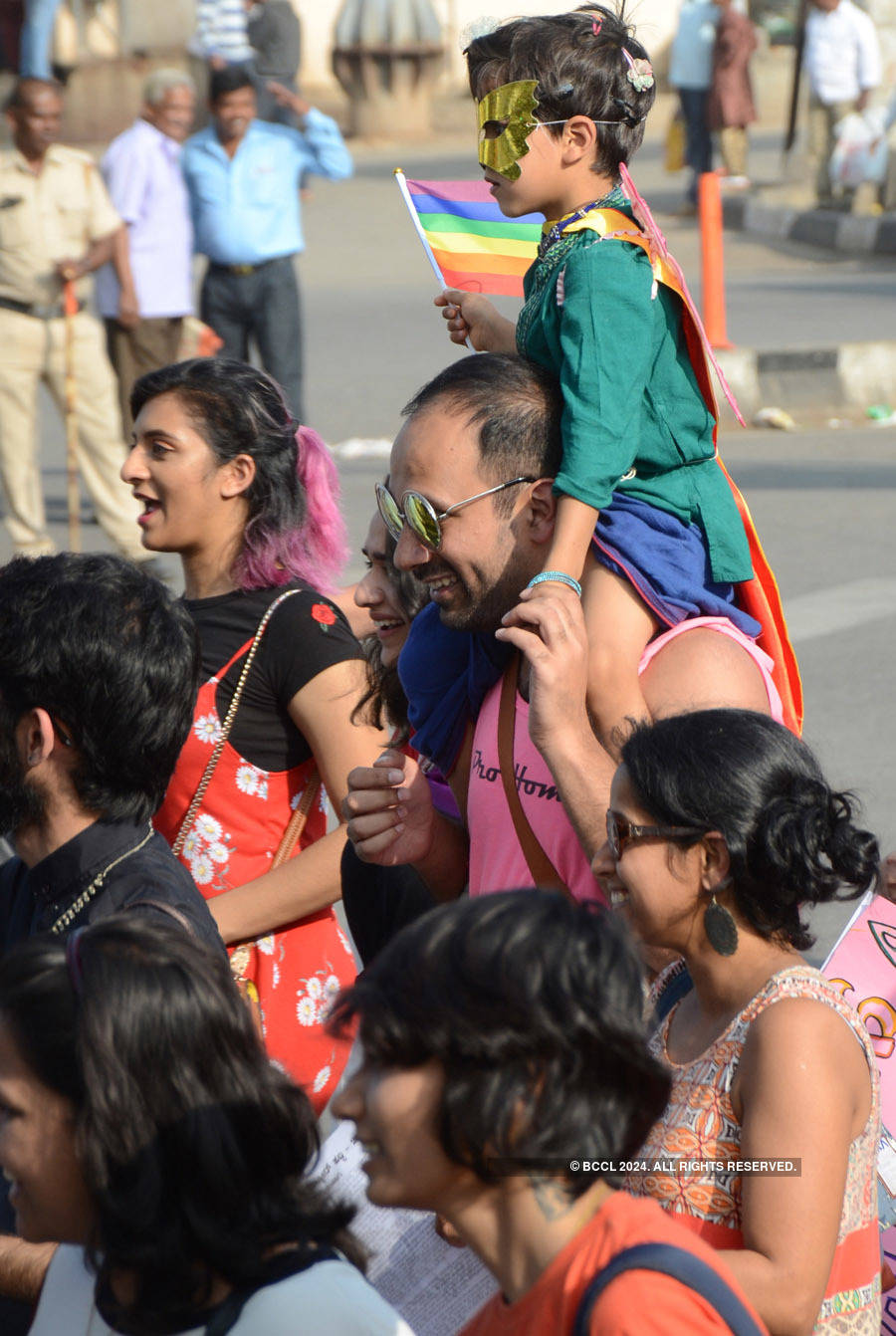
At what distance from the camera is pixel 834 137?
65.1 feet

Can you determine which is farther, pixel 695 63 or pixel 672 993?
pixel 695 63

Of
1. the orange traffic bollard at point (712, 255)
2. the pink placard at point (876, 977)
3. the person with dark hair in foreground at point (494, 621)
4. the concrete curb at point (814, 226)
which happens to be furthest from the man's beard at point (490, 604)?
the concrete curb at point (814, 226)

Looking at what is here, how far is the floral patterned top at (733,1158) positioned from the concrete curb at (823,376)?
10874 millimetres

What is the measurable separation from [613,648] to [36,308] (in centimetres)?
721

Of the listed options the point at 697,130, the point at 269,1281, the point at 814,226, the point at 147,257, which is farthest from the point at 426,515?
the point at 697,130

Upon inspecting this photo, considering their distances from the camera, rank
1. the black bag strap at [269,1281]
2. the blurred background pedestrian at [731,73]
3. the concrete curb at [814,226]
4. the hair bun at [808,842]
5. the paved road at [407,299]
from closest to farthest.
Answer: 1. the black bag strap at [269,1281]
2. the hair bun at [808,842]
3. the paved road at [407,299]
4. the concrete curb at [814,226]
5. the blurred background pedestrian at [731,73]

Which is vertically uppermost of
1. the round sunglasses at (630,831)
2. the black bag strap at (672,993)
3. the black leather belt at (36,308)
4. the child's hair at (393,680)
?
the round sunglasses at (630,831)

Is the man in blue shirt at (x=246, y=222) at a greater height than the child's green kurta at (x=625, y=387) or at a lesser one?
lesser

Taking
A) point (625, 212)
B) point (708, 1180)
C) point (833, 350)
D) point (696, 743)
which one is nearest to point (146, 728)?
point (696, 743)

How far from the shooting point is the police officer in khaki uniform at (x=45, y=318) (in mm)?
9172

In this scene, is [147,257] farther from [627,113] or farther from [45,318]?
Result: [627,113]

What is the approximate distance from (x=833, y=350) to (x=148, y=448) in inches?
397

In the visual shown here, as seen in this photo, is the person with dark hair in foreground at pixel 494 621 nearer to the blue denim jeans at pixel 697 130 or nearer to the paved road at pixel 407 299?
the paved road at pixel 407 299

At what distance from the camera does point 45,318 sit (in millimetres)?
9258
